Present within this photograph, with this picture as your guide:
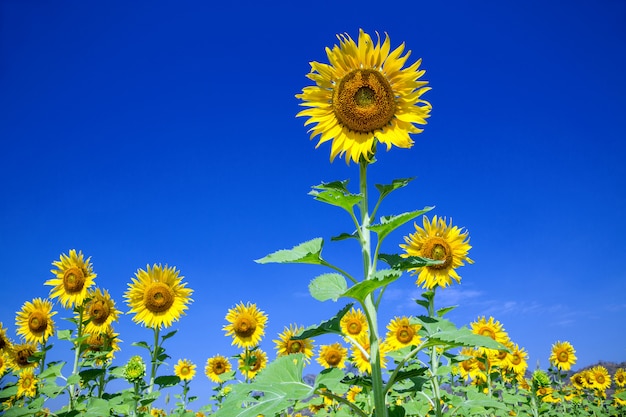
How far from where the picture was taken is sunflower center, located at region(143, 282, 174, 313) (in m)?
8.56

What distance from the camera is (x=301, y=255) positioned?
2973 millimetres

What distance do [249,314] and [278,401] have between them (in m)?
8.55

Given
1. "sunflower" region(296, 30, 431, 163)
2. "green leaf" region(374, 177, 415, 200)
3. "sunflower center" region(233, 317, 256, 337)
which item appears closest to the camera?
"green leaf" region(374, 177, 415, 200)

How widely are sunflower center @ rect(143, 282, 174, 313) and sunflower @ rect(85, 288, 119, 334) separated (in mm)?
698

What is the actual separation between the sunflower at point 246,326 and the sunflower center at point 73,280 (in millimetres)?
3543

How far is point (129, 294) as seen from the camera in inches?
341


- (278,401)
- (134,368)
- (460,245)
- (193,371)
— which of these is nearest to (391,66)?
(278,401)

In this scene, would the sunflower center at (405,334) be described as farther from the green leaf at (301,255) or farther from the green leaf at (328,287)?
the green leaf at (301,255)

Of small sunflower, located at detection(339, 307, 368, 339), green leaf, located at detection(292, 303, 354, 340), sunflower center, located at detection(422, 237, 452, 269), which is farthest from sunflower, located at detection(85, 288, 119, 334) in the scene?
green leaf, located at detection(292, 303, 354, 340)

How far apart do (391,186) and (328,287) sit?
95 centimetres

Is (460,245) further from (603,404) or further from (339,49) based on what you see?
(603,404)

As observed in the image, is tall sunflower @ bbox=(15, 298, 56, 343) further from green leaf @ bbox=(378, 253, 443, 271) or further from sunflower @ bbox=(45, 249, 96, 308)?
green leaf @ bbox=(378, 253, 443, 271)

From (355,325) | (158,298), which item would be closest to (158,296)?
(158,298)

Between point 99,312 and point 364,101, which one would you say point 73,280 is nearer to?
point 99,312
